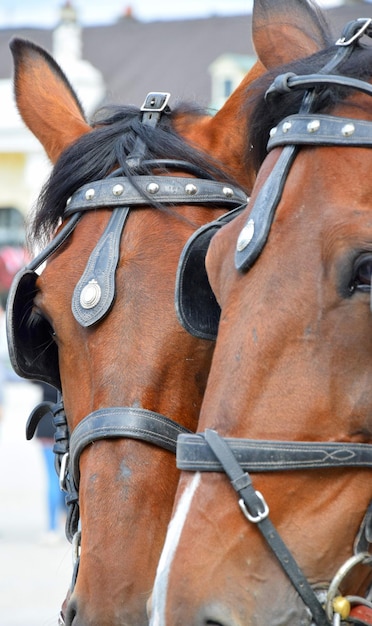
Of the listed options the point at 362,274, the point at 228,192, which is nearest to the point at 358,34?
the point at 362,274

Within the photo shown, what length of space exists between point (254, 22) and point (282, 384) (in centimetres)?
163

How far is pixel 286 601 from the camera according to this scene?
88.6 inches

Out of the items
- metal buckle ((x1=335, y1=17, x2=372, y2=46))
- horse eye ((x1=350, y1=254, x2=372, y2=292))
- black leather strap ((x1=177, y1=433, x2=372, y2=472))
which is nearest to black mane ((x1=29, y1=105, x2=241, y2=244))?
metal buckle ((x1=335, y1=17, x2=372, y2=46))

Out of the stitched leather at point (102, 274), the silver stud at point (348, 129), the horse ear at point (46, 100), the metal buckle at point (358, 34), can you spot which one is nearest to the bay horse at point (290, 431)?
the silver stud at point (348, 129)

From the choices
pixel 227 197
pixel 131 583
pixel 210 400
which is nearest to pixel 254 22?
pixel 227 197

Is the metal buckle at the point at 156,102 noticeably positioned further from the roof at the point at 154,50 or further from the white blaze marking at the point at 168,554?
the roof at the point at 154,50

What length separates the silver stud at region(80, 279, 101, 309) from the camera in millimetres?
3334

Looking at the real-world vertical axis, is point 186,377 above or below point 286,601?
above

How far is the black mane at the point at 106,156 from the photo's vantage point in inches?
145

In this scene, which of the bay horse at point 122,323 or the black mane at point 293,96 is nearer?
the black mane at point 293,96

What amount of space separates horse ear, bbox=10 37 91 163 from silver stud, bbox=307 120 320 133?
157cm

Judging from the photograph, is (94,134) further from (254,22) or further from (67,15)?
(67,15)

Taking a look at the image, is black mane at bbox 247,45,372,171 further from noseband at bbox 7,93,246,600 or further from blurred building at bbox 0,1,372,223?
blurred building at bbox 0,1,372,223

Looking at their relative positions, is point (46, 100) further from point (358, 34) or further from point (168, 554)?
point (168, 554)
